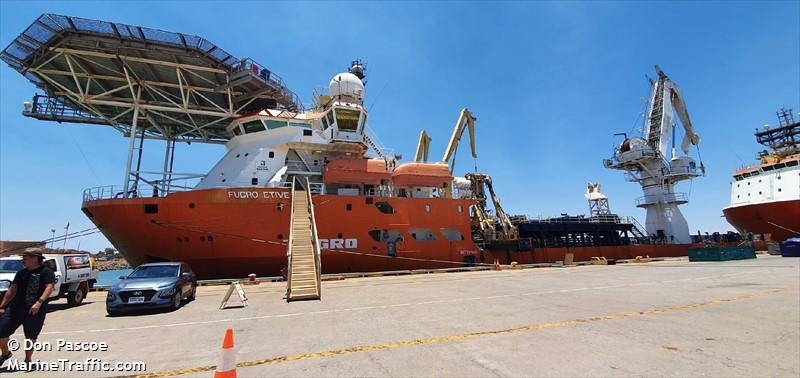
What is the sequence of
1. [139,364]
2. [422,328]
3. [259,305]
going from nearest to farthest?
[139,364] < [422,328] < [259,305]

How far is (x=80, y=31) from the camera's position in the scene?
15.0 metres

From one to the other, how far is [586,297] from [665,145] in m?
31.5

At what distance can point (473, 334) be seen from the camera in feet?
17.4

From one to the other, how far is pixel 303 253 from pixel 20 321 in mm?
8513

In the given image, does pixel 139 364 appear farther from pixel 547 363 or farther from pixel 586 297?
pixel 586 297

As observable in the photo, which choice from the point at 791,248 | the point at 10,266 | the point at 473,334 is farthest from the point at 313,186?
the point at 791,248

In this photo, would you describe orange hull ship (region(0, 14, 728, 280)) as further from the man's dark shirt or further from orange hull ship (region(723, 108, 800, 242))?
orange hull ship (region(723, 108, 800, 242))

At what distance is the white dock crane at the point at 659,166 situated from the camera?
3177 centimetres

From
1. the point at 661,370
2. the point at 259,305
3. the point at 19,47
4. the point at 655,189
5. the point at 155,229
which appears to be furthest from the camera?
the point at 655,189

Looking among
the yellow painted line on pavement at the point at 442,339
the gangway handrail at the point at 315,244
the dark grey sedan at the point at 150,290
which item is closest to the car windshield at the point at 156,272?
the dark grey sedan at the point at 150,290

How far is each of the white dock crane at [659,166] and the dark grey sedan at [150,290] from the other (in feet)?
118

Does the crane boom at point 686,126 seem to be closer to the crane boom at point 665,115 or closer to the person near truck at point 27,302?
the crane boom at point 665,115

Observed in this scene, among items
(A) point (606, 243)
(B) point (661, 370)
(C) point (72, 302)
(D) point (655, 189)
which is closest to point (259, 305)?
(C) point (72, 302)

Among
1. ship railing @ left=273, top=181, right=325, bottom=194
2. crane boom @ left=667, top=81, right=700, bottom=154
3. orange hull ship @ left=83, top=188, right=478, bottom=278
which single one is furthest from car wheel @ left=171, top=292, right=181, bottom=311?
crane boom @ left=667, top=81, right=700, bottom=154
